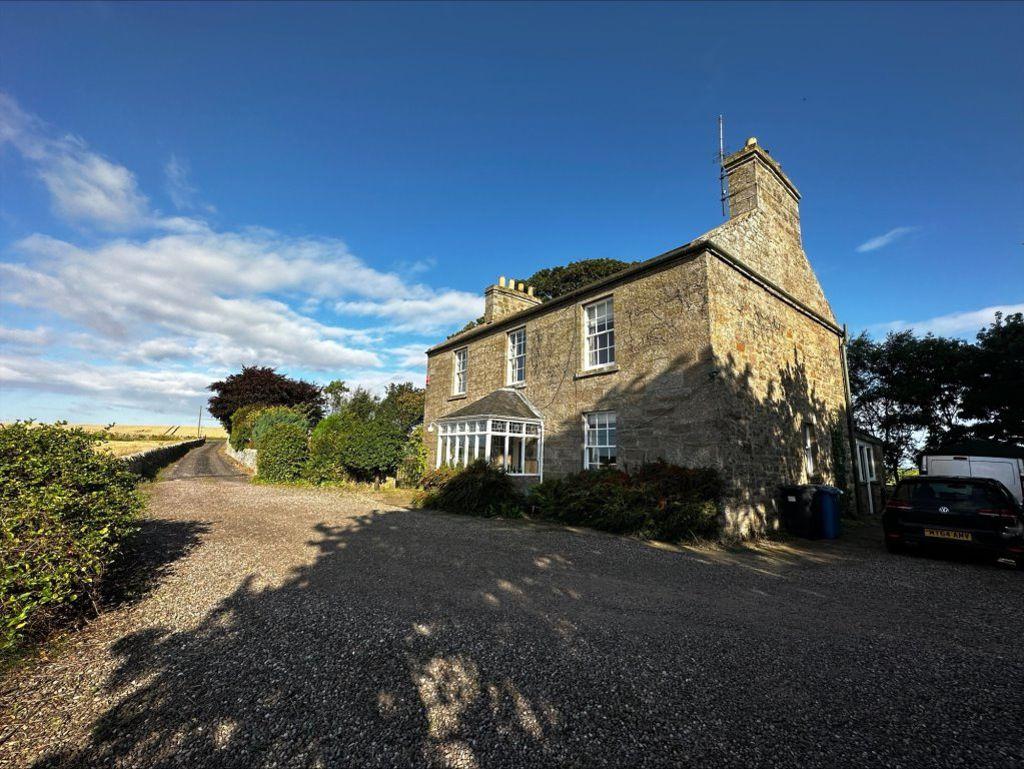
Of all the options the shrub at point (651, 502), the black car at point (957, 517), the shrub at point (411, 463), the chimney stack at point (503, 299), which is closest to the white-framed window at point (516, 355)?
the chimney stack at point (503, 299)

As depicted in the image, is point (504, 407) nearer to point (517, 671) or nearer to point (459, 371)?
point (459, 371)

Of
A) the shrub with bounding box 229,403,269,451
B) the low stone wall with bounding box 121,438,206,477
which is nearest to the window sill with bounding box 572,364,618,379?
the low stone wall with bounding box 121,438,206,477

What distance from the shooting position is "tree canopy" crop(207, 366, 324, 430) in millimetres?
40562

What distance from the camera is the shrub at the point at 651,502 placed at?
8.78 metres

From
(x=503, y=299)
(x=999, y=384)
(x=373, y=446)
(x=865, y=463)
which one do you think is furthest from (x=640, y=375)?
(x=999, y=384)

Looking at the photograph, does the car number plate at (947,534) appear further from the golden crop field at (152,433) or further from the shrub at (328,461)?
the golden crop field at (152,433)

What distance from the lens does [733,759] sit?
→ 8.23ft

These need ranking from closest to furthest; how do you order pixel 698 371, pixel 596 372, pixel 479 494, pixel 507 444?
pixel 698 371 < pixel 479 494 < pixel 596 372 < pixel 507 444

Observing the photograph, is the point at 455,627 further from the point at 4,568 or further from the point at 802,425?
the point at 802,425

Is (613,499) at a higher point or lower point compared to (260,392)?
lower

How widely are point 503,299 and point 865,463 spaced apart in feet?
48.0

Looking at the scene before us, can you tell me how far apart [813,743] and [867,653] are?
1904 millimetres

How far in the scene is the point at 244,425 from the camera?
33.2 metres

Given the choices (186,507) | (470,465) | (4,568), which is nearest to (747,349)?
(470,465)
